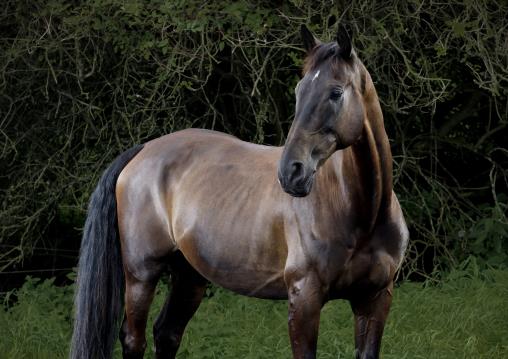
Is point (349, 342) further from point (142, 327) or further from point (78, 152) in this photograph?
point (78, 152)

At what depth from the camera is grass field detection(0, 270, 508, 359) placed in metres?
5.38

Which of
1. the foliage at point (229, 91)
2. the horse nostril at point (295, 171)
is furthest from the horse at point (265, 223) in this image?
the foliage at point (229, 91)

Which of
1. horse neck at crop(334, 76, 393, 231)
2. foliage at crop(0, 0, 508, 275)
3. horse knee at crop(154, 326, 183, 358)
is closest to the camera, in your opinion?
horse neck at crop(334, 76, 393, 231)

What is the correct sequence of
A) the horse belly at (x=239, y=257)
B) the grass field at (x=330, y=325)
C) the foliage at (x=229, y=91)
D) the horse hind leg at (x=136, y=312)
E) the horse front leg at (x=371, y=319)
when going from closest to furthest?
the horse front leg at (x=371, y=319)
the horse belly at (x=239, y=257)
the horse hind leg at (x=136, y=312)
the grass field at (x=330, y=325)
the foliage at (x=229, y=91)

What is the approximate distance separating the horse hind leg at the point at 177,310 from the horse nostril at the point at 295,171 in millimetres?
1496

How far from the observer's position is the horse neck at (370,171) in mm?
3619

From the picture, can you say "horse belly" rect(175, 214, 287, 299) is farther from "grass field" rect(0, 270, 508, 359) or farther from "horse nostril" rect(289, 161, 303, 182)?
"grass field" rect(0, 270, 508, 359)

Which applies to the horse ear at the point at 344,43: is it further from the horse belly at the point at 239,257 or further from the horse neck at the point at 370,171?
the horse belly at the point at 239,257

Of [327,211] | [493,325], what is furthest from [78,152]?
[327,211]

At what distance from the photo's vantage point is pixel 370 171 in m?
3.68

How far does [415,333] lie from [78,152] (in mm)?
3094

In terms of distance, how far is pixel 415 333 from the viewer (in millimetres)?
5484

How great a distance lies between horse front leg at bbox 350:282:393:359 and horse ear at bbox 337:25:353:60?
0.95m

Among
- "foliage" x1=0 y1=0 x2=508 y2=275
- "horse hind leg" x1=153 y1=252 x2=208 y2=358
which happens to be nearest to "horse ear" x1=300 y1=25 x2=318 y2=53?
"horse hind leg" x1=153 y1=252 x2=208 y2=358
